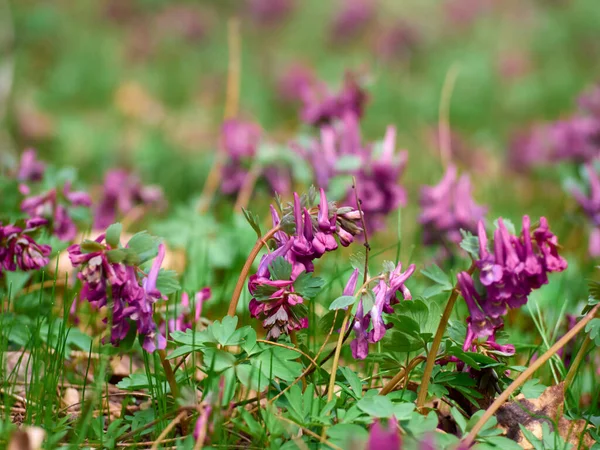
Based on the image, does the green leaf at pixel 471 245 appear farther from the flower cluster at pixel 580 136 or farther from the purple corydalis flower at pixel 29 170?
the flower cluster at pixel 580 136

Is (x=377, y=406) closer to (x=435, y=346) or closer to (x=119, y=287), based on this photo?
(x=435, y=346)

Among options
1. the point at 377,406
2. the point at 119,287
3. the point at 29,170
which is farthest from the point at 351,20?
the point at 377,406

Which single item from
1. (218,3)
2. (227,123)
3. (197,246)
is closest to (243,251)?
(197,246)

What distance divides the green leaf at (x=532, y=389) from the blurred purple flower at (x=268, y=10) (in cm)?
675

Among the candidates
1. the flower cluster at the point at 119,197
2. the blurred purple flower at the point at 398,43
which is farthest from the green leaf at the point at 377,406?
the blurred purple flower at the point at 398,43

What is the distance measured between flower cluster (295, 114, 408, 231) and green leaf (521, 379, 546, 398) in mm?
1133

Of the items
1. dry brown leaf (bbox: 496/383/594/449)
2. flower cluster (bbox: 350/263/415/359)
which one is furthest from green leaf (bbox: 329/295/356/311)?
dry brown leaf (bbox: 496/383/594/449)

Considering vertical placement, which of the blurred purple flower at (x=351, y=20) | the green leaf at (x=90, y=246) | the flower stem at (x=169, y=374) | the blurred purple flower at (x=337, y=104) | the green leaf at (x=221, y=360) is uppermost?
the blurred purple flower at (x=351, y=20)

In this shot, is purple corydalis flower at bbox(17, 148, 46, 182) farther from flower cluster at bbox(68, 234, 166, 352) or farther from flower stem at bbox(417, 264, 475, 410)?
flower stem at bbox(417, 264, 475, 410)

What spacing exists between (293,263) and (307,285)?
0.24 feet

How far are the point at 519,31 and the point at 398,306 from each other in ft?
25.8

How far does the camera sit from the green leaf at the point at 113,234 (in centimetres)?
130

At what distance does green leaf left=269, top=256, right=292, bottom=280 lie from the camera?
4.51ft

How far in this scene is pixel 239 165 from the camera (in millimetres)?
2990
